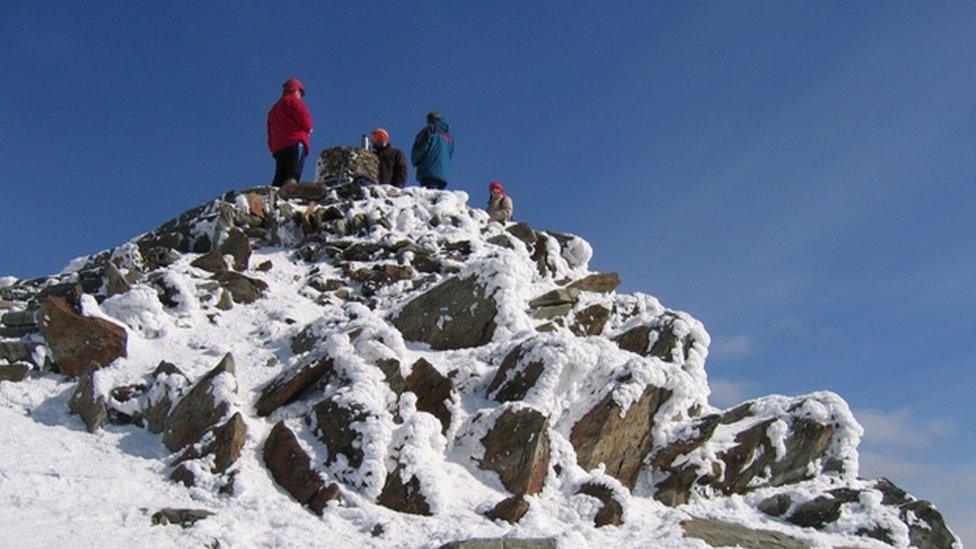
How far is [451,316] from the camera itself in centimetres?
1399

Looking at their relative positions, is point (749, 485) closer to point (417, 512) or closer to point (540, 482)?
point (540, 482)

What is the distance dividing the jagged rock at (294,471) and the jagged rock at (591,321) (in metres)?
6.87

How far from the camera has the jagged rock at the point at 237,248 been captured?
16203 mm

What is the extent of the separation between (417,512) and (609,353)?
171 inches

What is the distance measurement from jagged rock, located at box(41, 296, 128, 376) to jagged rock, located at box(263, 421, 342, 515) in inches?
125

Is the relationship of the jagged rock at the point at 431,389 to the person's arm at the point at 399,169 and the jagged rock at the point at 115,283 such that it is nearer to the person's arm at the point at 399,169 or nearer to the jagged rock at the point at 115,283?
the jagged rock at the point at 115,283

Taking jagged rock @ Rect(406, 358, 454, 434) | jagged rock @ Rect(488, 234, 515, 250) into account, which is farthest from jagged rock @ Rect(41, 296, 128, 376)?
jagged rock @ Rect(488, 234, 515, 250)

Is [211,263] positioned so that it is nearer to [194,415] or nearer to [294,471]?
[194,415]

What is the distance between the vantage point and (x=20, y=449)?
9.16 meters

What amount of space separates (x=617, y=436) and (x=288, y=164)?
482 inches

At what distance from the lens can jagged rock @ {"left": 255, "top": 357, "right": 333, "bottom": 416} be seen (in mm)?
11188

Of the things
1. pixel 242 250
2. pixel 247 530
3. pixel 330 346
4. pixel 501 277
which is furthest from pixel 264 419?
pixel 242 250

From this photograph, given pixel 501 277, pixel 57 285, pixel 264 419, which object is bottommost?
pixel 264 419

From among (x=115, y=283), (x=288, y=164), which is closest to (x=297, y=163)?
(x=288, y=164)
